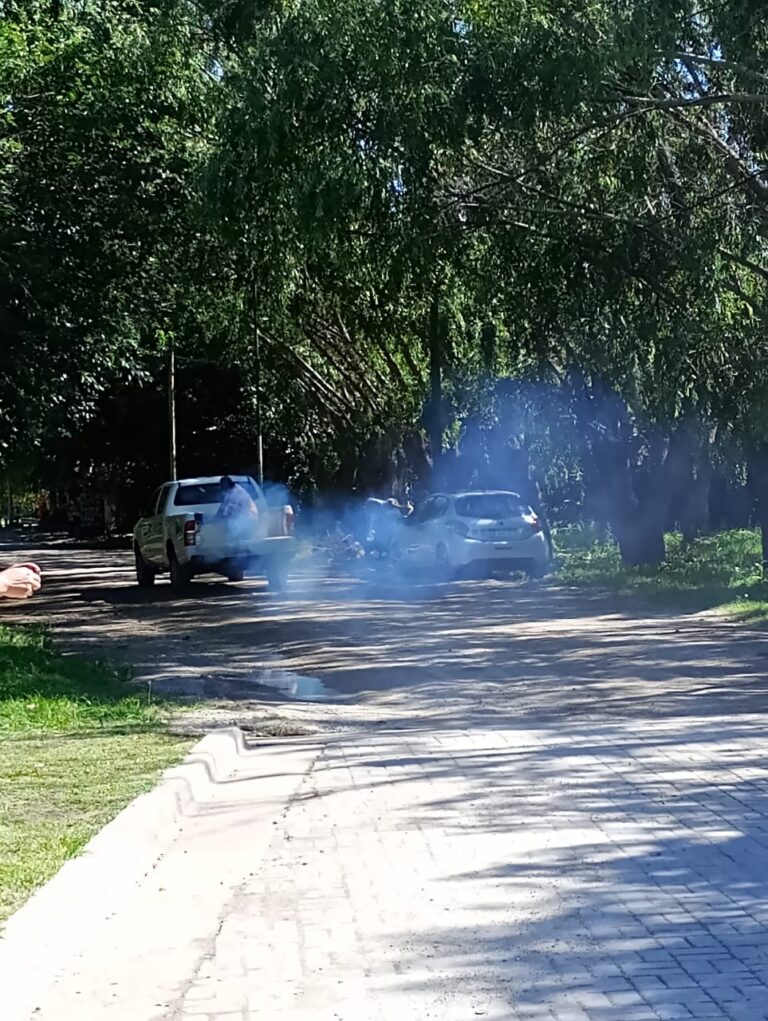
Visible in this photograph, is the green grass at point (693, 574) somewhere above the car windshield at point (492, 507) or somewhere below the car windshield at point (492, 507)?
below

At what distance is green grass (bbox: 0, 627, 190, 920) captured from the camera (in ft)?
22.7

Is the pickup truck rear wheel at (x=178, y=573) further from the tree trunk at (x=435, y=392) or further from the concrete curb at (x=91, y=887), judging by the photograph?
the concrete curb at (x=91, y=887)

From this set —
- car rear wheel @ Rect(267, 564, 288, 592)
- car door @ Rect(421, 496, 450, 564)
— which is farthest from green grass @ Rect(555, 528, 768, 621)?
car rear wheel @ Rect(267, 564, 288, 592)

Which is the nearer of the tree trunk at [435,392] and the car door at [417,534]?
the car door at [417,534]

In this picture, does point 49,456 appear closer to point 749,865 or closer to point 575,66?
point 575,66

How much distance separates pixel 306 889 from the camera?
6676 mm

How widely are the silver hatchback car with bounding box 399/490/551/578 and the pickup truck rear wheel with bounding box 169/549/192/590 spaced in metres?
4.65

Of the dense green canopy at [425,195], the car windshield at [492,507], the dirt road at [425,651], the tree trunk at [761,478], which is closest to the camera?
Answer: the dirt road at [425,651]

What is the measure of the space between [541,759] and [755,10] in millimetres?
7067

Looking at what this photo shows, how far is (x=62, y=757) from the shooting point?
380 inches

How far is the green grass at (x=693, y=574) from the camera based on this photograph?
20578mm

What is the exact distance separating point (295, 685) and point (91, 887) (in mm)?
8046

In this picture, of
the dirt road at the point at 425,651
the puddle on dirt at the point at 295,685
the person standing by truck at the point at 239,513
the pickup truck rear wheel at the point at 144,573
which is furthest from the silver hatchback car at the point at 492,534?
the puddle on dirt at the point at 295,685

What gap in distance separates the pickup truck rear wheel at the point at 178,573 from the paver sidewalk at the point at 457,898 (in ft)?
52.3
